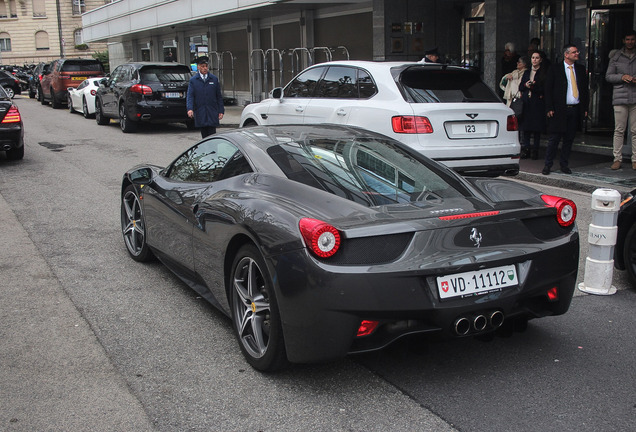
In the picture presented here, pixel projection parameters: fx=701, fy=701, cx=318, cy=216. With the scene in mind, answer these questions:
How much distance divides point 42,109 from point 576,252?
26633mm

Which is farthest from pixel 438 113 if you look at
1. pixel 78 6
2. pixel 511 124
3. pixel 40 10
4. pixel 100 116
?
pixel 40 10

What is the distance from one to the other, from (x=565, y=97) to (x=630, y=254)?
5.35 m

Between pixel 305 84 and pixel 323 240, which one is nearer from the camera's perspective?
pixel 323 240

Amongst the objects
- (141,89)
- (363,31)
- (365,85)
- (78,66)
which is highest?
(363,31)

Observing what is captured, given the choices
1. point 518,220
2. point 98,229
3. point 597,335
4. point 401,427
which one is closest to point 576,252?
point 518,220

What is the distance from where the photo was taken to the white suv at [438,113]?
8.56m

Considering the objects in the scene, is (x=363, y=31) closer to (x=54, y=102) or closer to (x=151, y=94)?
(x=151, y=94)

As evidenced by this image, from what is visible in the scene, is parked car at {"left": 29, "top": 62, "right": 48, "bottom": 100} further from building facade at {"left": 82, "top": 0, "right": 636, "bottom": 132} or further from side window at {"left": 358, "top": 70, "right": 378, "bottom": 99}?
side window at {"left": 358, "top": 70, "right": 378, "bottom": 99}

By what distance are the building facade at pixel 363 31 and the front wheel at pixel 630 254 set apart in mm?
9361

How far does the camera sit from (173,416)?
11.5 feet

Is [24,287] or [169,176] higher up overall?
[169,176]

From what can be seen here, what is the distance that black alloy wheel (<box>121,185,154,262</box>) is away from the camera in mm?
6188

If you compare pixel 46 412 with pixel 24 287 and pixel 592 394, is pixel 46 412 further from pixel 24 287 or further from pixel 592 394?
pixel 592 394

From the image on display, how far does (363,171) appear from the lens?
4332 mm
